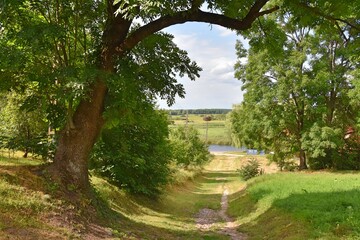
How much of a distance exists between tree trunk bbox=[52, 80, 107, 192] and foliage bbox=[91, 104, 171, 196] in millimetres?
7127

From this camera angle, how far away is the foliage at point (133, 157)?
17.9 m

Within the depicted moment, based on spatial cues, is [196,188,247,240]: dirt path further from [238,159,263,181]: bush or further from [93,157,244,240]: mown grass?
[238,159,263,181]: bush

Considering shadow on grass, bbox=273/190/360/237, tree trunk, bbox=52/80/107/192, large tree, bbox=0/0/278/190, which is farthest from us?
tree trunk, bbox=52/80/107/192

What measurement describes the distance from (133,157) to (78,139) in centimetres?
850

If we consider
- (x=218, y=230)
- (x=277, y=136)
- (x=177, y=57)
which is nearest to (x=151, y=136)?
(x=218, y=230)

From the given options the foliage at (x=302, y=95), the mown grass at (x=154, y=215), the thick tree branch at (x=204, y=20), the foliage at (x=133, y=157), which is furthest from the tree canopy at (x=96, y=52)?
the foliage at (x=302, y=95)

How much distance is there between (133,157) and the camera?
17984mm

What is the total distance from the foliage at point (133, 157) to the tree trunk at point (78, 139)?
7.13 m

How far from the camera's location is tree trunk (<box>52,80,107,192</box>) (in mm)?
9523

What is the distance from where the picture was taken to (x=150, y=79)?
408 inches

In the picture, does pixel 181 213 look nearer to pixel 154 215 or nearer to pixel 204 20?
pixel 154 215

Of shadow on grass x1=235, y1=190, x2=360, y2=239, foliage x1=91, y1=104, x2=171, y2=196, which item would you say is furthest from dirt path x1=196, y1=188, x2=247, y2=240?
foliage x1=91, y1=104, x2=171, y2=196

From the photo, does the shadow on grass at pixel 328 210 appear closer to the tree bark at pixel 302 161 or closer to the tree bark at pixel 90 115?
the tree bark at pixel 90 115

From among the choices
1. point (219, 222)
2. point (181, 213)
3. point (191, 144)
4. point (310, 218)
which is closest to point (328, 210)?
point (310, 218)
